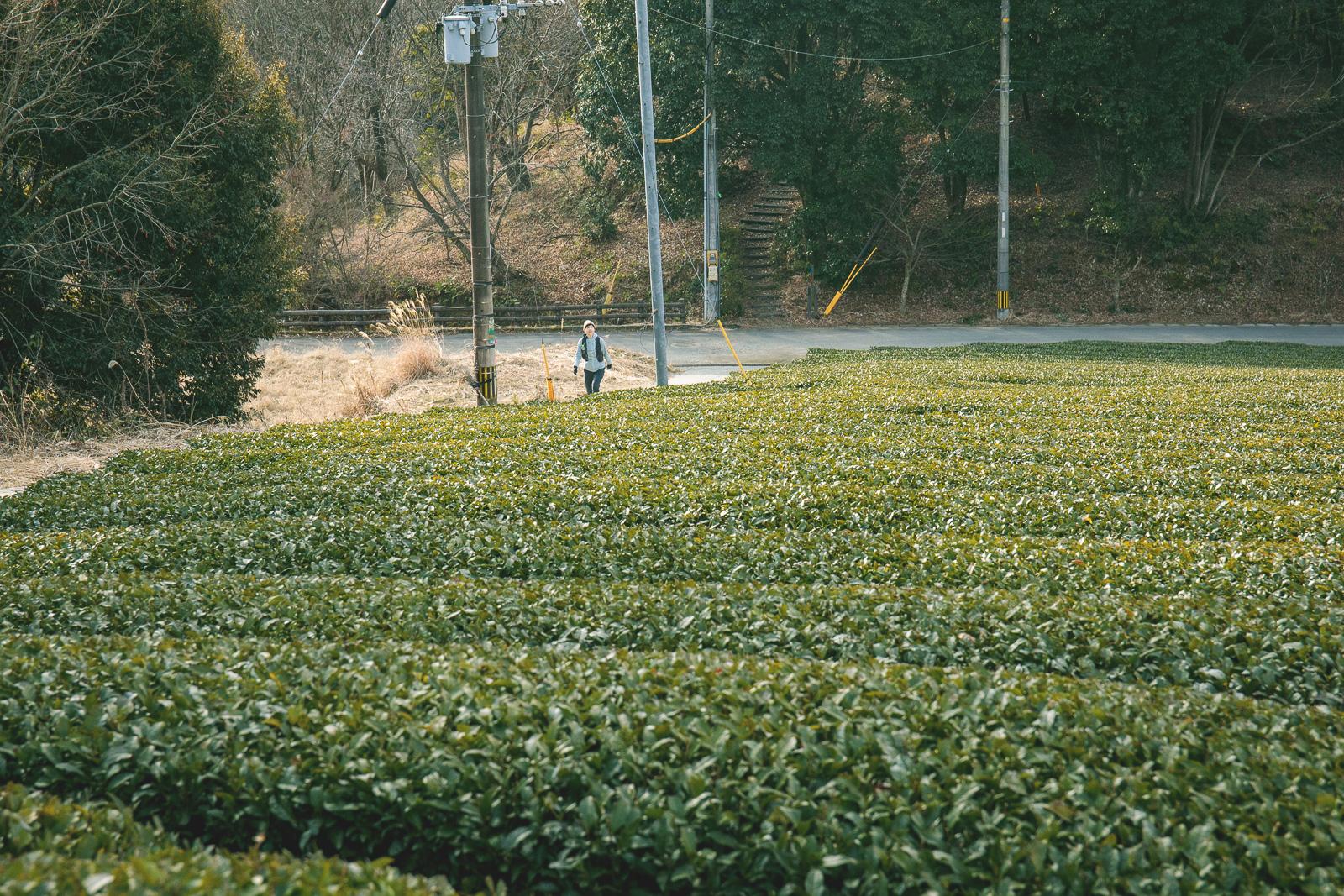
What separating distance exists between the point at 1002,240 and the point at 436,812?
36.0m

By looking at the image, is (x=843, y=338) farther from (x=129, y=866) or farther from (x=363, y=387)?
(x=129, y=866)

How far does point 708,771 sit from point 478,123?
52.8 ft

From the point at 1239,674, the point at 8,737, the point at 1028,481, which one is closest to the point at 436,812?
the point at 8,737

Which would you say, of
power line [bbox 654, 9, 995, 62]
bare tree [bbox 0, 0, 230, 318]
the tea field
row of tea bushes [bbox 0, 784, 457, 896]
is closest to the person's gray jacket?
bare tree [bbox 0, 0, 230, 318]

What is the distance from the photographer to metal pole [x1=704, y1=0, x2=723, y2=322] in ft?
121

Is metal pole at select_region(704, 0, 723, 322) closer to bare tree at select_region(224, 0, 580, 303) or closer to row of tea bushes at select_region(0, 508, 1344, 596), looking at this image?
bare tree at select_region(224, 0, 580, 303)

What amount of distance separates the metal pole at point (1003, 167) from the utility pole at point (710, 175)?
9.27 m

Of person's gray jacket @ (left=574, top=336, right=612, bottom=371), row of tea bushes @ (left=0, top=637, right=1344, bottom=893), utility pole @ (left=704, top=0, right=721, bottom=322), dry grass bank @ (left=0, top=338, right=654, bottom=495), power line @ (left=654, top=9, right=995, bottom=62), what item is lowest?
row of tea bushes @ (left=0, top=637, right=1344, bottom=893)

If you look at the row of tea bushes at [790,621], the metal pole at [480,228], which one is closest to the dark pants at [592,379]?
the metal pole at [480,228]

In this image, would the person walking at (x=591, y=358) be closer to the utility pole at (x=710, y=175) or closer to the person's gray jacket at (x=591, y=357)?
the person's gray jacket at (x=591, y=357)

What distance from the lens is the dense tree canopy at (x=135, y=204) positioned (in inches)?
619

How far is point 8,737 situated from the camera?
184 inches

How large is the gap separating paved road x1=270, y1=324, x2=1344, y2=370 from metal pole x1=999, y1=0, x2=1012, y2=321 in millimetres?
Result: 1549

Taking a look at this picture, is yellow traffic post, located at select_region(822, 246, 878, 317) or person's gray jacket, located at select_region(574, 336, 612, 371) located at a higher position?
yellow traffic post, located at select_region(822, 246, 878, 317)
